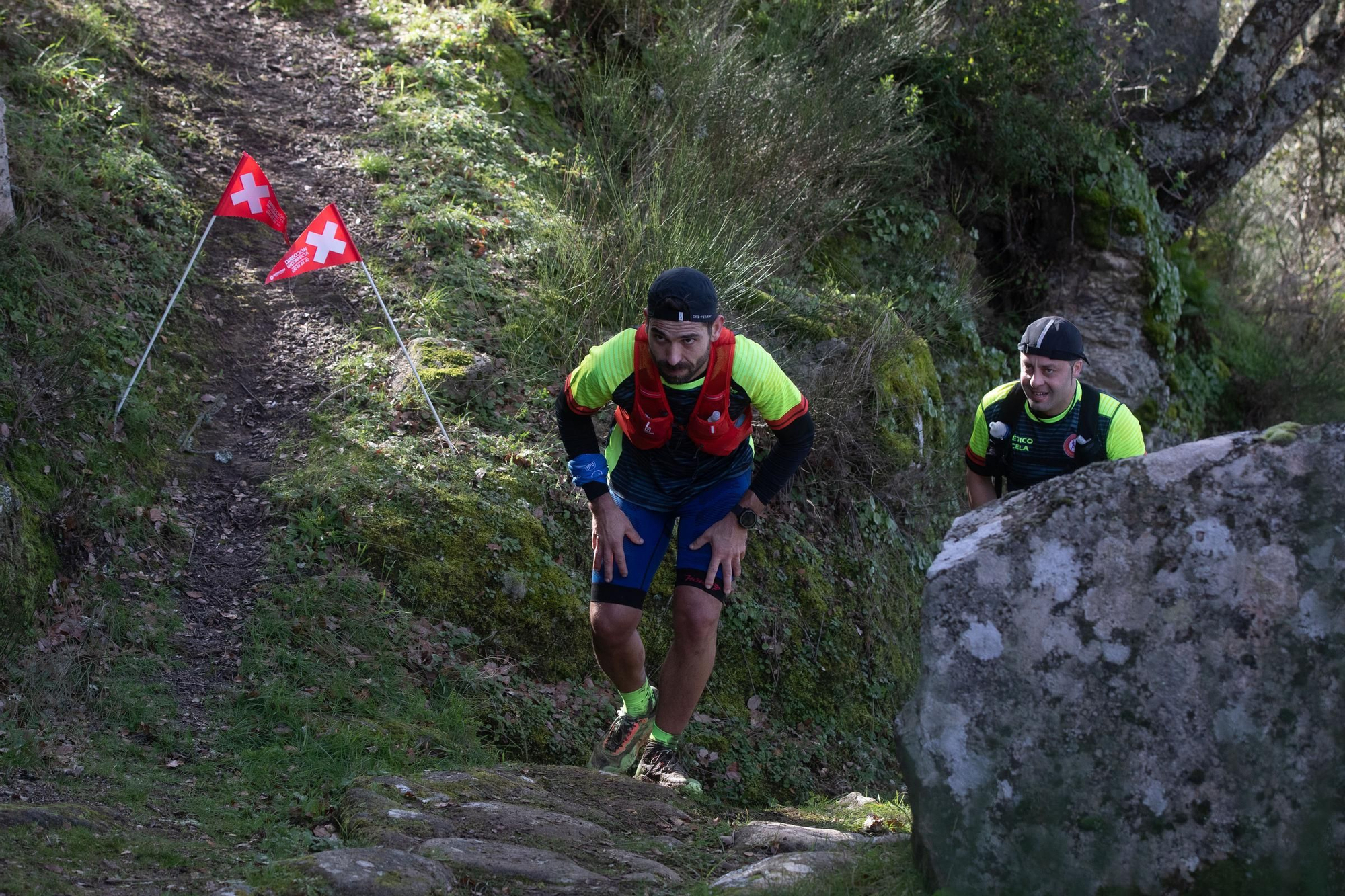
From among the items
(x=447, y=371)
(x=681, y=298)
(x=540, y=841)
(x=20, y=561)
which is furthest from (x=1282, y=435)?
(x=447, y=371)

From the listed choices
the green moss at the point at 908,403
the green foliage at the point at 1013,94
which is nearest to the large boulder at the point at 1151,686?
the green moss at the point at 908,403

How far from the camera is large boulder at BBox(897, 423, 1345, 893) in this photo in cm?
273

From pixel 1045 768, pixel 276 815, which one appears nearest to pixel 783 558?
pixel 276 815

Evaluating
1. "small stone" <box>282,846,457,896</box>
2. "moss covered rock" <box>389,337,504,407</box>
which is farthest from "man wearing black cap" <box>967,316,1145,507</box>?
"moss covered rock" <box>389,337,504,407</box>

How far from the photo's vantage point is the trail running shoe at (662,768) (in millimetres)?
4980

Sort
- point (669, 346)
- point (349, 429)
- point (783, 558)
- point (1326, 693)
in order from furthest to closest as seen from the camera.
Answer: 1. point (783, 558)
2. point (349, 429)
3. point (669, 346)
4. point (1326, 693)

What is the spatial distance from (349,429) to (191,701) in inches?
83.3

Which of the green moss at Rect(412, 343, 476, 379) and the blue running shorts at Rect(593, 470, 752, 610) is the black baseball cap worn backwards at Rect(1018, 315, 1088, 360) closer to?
the blue running shorts at Rect(593, 470, 752, 610)

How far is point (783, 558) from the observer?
24.2ft

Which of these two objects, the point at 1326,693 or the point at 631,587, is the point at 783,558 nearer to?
the point at 631,587

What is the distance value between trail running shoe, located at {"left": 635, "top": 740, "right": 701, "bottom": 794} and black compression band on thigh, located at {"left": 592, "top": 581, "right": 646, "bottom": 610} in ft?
2.40

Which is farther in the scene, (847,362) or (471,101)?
(471,101)

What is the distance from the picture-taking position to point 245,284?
25.7 feet

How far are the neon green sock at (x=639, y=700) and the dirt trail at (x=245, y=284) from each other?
5.97ft
